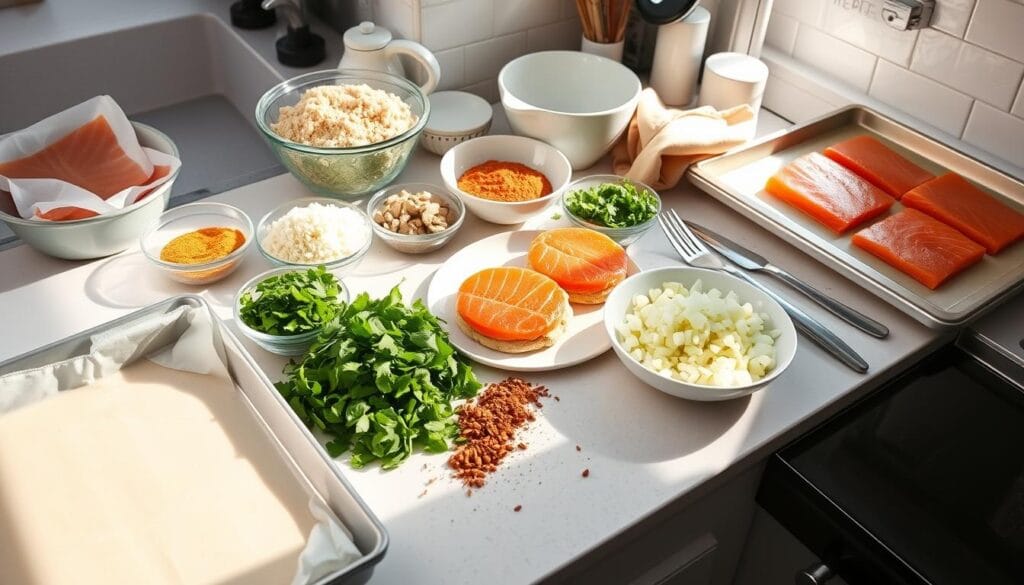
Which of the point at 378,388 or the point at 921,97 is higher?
the point at 921,97

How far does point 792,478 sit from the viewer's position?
96 centimetres

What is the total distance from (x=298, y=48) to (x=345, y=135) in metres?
0.43

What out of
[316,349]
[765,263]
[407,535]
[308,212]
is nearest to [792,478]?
[765,263]

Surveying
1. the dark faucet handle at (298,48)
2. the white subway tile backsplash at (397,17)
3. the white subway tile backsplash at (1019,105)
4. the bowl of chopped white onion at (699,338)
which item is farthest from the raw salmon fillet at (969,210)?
the dark faucet handle at (298,48)

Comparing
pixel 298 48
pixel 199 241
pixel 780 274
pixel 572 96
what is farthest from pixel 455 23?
pixel 780 274

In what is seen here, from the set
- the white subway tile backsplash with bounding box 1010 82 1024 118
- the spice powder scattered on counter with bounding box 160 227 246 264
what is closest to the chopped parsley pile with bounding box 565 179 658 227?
the spice powder scattered on counter with bounding box 160 227 246 264

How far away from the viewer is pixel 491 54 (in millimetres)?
1464

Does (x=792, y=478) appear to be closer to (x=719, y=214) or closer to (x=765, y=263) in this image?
(x=765, y=263)

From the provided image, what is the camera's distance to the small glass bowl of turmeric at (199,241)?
42.8 inches

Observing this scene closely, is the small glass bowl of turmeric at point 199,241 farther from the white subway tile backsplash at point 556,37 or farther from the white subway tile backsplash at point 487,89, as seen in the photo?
the white subway tile backsplash at point 556,37

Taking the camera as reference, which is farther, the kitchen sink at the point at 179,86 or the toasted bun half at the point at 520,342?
the kitchen sink at the point at 179,86

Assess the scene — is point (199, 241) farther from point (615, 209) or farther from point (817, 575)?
point (817, 575)

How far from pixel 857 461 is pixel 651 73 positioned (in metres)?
0.80

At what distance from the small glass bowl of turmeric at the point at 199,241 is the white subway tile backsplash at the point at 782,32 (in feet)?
3.30
